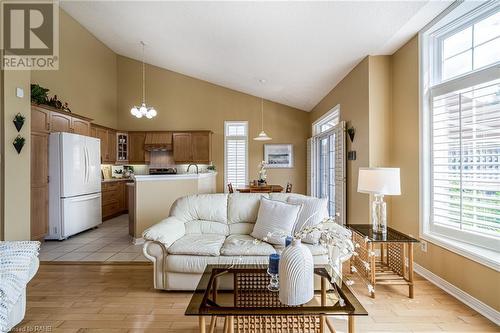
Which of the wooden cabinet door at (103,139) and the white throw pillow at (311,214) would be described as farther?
the wooden cabinet door at (103,139)

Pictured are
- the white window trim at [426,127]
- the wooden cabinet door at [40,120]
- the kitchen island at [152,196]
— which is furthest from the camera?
the kitchen island at [152,196]

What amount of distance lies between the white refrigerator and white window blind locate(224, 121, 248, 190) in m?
3.46

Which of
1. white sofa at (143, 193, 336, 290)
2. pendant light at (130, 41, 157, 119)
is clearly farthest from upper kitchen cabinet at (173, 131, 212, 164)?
white sofa at (143, 193, 336, 290)

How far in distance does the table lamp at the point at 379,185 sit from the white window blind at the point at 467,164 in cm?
64

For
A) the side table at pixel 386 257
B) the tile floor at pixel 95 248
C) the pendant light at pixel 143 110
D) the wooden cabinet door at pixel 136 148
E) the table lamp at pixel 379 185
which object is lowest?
the tile floor at pixel 95 248

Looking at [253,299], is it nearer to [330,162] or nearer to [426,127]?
[426,127]

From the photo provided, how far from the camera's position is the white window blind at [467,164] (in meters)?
2.25

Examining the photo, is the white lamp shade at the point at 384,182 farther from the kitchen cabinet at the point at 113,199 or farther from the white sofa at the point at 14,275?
the kitchen cabinet at the point at 113,199

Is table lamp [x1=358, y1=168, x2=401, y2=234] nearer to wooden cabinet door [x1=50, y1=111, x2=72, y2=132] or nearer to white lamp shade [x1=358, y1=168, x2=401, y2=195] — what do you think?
white lamp shade [x1=358, y1=168, x2=401, y2=195]

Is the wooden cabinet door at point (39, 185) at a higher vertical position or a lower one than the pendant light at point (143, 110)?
lower

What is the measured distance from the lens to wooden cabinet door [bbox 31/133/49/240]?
13.5ft

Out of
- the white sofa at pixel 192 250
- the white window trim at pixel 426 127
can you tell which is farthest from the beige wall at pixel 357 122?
the white sofa at pixel 192 250

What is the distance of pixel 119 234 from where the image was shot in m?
4.95

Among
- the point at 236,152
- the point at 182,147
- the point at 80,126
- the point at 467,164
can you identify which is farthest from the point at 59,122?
the point at 467,164
